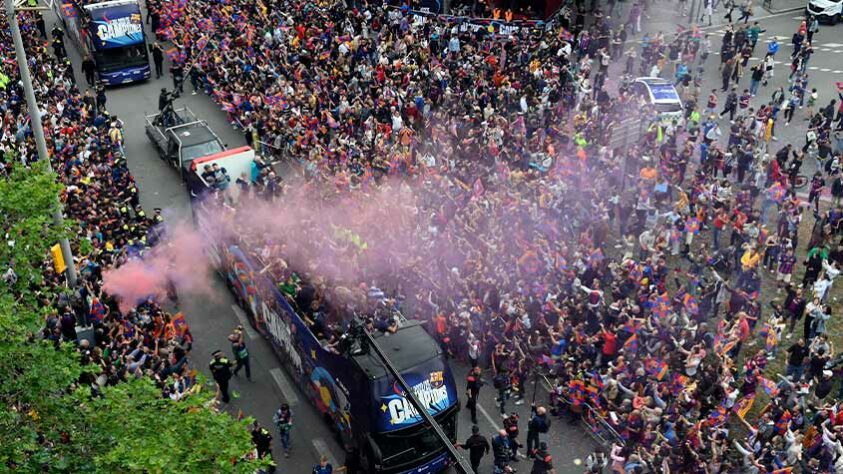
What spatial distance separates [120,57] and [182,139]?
31.6ft

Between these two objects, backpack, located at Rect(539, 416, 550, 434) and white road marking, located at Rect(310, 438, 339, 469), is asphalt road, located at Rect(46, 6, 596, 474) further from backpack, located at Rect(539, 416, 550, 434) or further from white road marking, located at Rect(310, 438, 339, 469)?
backpack, located at Rect(539, 416, 550, 434)

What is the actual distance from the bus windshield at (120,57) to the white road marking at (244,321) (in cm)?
1661

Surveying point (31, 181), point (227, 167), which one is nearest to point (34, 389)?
point (31, 181)

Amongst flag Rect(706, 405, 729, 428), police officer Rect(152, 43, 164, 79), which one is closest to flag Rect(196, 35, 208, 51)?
police officer Rect(152, 43, 164, 79)

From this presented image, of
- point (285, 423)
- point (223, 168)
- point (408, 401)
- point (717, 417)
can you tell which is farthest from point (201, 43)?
point (717, 417)

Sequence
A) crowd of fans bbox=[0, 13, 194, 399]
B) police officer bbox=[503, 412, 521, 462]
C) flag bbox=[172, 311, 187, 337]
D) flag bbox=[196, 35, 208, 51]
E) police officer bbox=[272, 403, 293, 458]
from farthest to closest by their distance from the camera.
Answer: flag bbox=[196, 35, 208, 51], flag bbox=[172, 311, 187, 337], crowd of fans bbox=[0, 13, 194, 399], police officer bbox=[272, 403, 293, 458], police officer bbox=[503, 412, 521, 462]

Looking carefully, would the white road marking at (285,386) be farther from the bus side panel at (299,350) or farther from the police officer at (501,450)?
the police officer at (501,450)

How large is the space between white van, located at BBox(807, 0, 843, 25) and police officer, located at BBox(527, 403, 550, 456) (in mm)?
29913

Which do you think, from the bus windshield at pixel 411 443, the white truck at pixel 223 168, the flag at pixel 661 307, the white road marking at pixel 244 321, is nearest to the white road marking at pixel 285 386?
the white road marking at pixel 244 321

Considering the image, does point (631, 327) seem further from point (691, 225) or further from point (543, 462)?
point (691, 225)

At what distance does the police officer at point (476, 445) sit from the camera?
53.7ft

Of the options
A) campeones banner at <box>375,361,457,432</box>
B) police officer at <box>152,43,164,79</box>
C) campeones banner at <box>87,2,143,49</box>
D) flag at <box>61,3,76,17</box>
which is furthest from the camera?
flag at <box>61,3,76,17</box>

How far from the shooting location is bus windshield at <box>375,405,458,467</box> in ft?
50.7

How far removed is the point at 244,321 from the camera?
21.6 meters
